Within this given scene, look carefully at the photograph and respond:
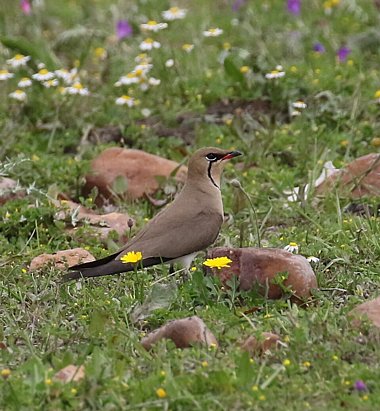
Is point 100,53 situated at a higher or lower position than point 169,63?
lower

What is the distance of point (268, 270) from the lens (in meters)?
5.45

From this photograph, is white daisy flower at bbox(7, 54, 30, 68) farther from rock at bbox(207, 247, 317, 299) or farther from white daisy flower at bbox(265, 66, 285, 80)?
rock at bbox(207, 247, 317, 299)

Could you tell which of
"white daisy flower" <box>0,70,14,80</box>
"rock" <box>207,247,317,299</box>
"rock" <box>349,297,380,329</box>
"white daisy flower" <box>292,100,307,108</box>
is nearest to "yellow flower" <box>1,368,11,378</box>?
"rock" <box>207,247,317,299</box>

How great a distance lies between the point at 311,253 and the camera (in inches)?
240

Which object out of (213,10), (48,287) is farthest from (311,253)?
(213,10)

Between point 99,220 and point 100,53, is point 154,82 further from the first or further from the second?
point 99,220

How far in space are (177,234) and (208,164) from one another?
63 centimetres

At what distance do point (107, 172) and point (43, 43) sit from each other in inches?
118

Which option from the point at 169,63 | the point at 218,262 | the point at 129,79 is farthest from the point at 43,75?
the point at 218,262

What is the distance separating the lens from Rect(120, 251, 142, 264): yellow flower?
5434mm

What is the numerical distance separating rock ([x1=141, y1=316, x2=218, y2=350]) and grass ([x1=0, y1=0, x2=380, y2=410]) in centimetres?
8

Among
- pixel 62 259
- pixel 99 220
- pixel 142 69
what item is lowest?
pixel 142 69

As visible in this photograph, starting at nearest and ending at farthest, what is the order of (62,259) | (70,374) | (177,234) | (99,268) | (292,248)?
1. (70,374)
2. (99,268)
3. (177,234)
4. (292,248)
5. (62,259)

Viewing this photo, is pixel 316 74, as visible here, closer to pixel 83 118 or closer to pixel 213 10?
pixel 83 118
